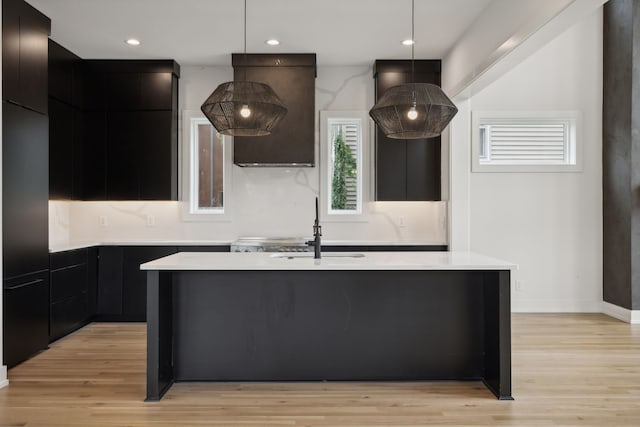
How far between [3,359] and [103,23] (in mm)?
2851

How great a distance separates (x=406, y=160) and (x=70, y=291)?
11.8 feet

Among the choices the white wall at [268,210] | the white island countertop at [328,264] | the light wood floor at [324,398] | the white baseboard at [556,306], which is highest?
the white wall at [268,210]

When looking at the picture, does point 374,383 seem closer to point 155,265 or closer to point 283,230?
point 155,265

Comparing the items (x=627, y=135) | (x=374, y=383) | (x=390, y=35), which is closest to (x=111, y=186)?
(x=390, y=35)

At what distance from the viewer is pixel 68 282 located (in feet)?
14.9

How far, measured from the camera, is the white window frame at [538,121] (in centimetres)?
553

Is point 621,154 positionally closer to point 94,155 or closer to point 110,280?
point 110,280

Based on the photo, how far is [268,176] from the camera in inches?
223

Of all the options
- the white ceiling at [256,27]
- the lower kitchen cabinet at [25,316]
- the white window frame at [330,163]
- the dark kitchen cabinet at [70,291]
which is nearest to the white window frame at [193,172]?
the white ceiling at [256,27]

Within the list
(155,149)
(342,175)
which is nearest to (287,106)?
(342,175)

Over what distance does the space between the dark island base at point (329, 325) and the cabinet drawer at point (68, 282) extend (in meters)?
1.65

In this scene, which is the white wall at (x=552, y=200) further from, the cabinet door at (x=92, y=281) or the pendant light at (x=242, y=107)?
the cabinet door at (x=92, y=281)

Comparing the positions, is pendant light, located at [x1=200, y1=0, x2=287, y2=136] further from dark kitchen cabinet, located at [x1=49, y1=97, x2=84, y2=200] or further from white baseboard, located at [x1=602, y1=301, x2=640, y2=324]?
white baseboard, located at [x1=602, y1=301, x2=640, y2=324]

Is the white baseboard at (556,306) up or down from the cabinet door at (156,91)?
down
